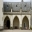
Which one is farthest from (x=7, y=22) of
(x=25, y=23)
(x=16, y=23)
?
(x=25, y=23)

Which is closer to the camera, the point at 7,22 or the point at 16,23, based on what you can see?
the point at 16,23

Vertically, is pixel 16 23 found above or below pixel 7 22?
below

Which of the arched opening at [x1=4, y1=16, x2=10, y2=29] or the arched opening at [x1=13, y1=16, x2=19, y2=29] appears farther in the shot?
the arched opening at [x1=4, y1=16, x2=10, y2=29]

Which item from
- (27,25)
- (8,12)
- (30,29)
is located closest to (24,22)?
(27,25)

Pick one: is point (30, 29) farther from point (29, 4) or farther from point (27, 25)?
point (29, 4)

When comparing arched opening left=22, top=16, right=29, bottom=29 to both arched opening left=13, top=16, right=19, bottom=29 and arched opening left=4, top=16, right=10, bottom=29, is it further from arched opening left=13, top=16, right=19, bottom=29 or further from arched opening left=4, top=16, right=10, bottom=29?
arched opening left=4, top=16, right=10, bottom=29

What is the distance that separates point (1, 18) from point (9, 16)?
146 cm

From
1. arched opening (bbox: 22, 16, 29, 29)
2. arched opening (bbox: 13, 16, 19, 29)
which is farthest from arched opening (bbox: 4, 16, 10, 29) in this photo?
arched opening (bbox: 22, 16, 29, 29)

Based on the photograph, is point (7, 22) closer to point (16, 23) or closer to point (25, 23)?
point (16, 23)

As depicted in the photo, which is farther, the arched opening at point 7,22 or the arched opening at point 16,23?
the arched opening at point 7,22

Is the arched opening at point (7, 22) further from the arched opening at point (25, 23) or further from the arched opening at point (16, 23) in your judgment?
the arched opening at point (25, 23)

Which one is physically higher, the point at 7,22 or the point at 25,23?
the point at 7,22

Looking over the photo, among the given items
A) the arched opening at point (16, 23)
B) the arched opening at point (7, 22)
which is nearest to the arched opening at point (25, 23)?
the arched opening at point (16, 23)

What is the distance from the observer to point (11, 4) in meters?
15.4
